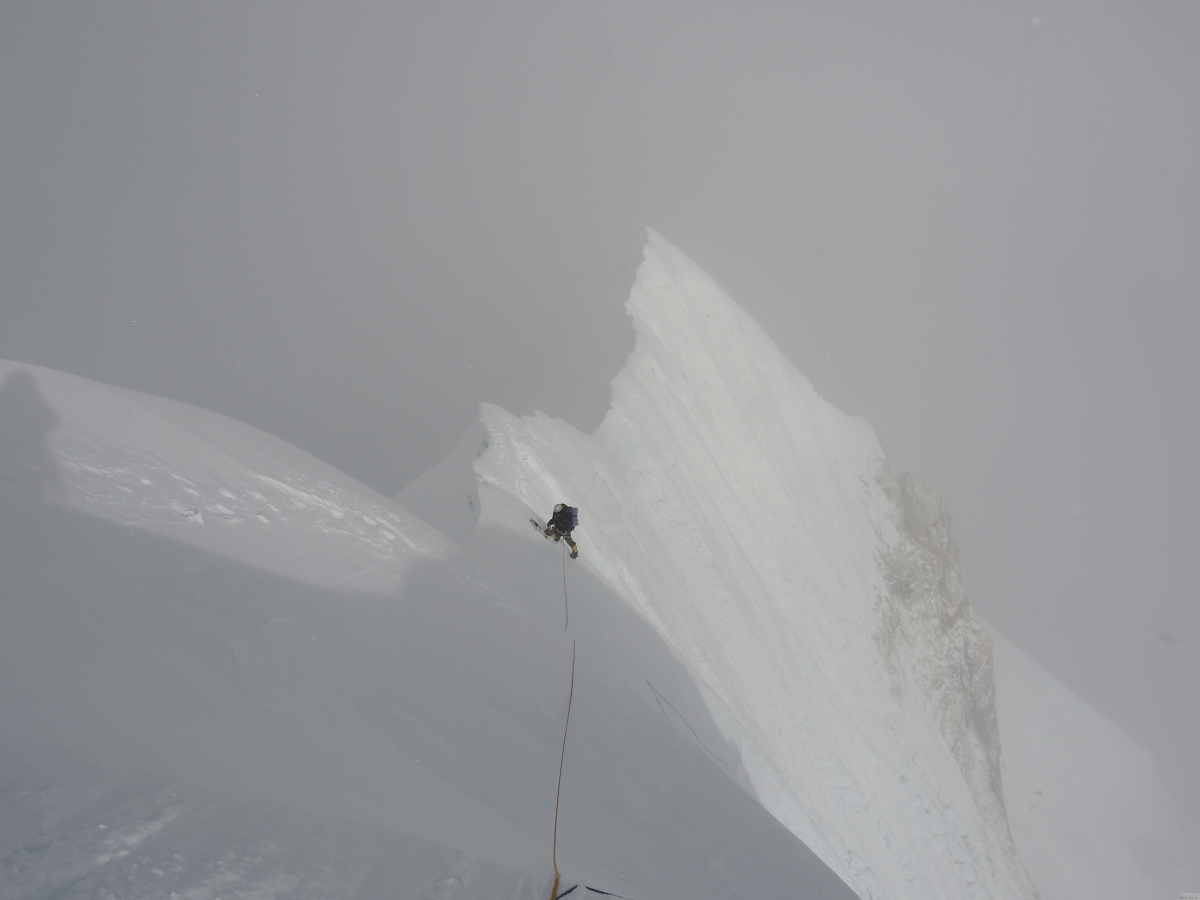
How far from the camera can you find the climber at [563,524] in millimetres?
5996

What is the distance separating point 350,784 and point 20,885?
124 centimetres

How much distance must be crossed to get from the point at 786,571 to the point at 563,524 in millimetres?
5789

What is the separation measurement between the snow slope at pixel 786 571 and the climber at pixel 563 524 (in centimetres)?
89

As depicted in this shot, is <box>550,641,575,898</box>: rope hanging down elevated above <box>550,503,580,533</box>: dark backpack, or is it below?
below

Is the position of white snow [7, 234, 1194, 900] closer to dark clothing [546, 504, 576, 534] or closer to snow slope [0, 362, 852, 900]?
snow slope [0, 362, 852, 900]

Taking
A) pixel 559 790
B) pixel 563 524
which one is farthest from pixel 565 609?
pixel 559 790

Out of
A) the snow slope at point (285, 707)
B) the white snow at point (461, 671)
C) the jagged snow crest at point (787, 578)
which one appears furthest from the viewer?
the jagged snow crest at point (787, 578)

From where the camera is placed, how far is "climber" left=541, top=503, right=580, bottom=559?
5996 mm

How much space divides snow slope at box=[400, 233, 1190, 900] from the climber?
2.91ft

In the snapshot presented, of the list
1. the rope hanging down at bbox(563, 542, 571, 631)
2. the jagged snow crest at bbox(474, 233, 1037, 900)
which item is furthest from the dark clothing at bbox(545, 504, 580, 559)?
the jagged snow crest at bbox(474, 233, 1037, 900)

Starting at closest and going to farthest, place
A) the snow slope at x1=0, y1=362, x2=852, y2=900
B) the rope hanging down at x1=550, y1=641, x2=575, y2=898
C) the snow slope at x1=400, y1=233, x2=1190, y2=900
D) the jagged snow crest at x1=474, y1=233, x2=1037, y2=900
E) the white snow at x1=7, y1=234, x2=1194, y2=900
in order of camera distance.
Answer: the snow slope at x1=0, y1=362, x2=852, y2=900 < the white snow at x1=7, y1=234, x2=1194, y2=900 < the rope hanging down at x1=550, y1=641, x2=575, y2=898 < the snow slope at x1=400, y1=233, x2=1190, y2=900 < the jagged snow crest at x1=474, y1=233, x2=1037, y2=900

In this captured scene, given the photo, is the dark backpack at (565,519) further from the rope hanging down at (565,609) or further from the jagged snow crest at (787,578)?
the jagged snow crest at (787,578)

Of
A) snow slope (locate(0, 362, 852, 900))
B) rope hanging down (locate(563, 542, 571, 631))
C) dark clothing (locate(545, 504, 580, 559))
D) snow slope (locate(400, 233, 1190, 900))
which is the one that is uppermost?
snow slope (locate(400, 233, 1190, 900))

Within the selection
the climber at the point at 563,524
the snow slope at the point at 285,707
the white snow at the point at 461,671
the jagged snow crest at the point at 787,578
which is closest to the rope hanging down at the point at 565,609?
the white snow at the point at 461,671
